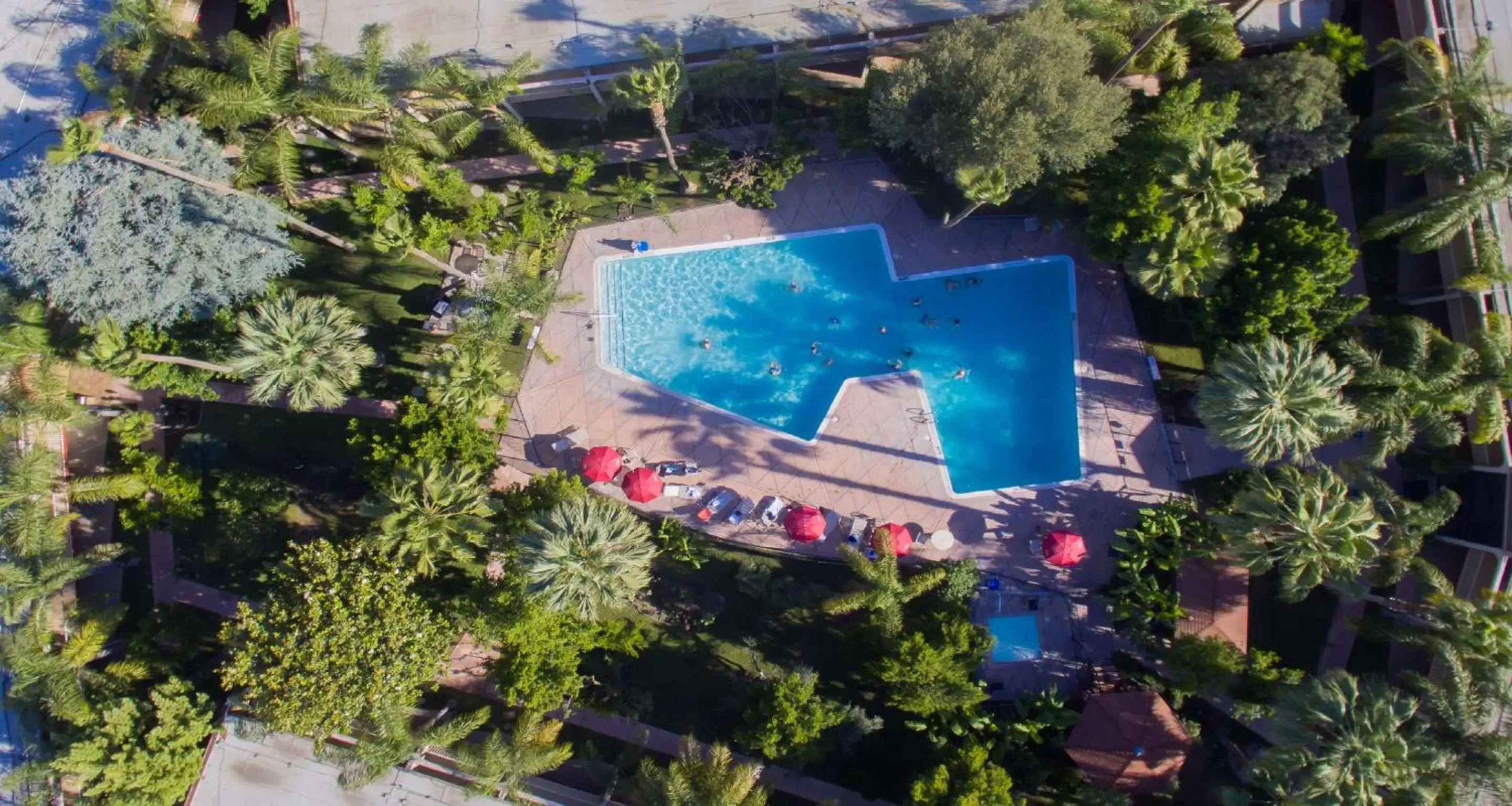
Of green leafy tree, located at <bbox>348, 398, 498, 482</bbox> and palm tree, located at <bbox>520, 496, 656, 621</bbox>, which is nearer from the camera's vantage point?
palm tree, located at <bbox>520, 496, 656, 621</bbox>

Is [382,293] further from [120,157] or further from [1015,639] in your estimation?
[1015,639]

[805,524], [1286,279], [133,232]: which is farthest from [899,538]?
[133,232]

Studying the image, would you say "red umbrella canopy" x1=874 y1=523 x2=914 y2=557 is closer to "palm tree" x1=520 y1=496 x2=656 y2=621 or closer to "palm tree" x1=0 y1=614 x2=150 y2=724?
"palm tree" x1=520 y1=496 x2=656 y2=621

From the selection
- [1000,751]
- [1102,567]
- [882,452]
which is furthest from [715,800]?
[1102,567]

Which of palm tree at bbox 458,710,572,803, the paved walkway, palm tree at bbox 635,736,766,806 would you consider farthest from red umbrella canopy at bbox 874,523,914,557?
the paved walkway

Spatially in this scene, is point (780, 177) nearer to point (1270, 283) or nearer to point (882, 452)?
point (882, 452)

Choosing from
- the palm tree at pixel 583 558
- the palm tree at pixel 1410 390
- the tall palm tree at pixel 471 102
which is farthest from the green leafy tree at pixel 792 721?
the tall palm tree at pixel 471 102

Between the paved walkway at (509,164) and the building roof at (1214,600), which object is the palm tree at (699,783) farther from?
the paved walkway at (509,164)
